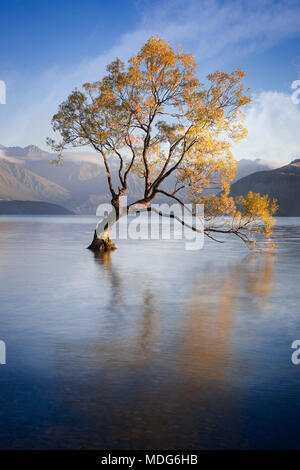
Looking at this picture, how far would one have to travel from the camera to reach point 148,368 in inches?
390

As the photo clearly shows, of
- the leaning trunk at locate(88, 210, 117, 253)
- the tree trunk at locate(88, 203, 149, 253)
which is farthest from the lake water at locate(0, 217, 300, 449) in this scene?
the leaning trunk at locate(88, 210, 117, 253)

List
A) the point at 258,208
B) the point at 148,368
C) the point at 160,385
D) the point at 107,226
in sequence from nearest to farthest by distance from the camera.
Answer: the point at 160,385
the point at 148,368
the point at 258,208
the point at 107,226

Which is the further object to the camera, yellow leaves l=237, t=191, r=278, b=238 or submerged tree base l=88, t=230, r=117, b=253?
submerged tree base l=88, t=230, r=117, b=253

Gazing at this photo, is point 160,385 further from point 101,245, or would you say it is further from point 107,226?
point 101,245

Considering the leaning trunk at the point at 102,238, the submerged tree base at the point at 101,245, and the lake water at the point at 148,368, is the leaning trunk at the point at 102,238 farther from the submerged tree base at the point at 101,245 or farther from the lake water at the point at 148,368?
the lake water at the point at 148,368

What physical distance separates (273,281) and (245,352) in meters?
15.1

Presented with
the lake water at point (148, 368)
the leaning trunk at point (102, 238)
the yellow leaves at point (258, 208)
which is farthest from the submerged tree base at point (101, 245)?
the lake water at point (148, 368)

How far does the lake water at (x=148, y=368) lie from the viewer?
688 centimetres

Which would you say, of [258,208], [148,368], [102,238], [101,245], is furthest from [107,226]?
[148,368]

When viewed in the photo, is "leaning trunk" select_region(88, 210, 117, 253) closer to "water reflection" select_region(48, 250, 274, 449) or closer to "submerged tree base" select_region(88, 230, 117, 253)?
"submerged tree base" select_region(88, 230, 117, 253)

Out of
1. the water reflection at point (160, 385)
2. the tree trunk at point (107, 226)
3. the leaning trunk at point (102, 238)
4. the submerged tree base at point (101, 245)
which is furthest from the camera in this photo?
the submerged tree base at point (101, 245)

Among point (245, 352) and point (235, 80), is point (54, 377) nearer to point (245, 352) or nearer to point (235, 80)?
point (245, 352)

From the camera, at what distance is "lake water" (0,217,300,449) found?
6.88m

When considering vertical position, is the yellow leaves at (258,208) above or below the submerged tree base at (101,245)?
above
